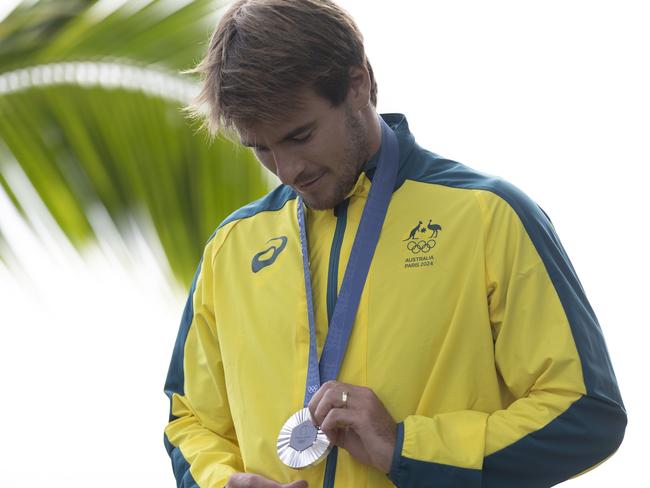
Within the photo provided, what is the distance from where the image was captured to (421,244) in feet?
4.88

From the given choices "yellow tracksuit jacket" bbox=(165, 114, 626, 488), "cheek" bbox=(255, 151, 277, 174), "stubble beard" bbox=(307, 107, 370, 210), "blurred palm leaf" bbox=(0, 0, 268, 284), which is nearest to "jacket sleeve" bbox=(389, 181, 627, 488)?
"yellow tracksuit jacket" bbox=(165, 114, 626, 488)

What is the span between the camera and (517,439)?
1366 millimetres

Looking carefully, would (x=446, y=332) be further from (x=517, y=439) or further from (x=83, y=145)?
(x=83, y=145)

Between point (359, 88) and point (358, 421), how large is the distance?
0.52 m

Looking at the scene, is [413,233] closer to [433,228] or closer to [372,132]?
[433,228]

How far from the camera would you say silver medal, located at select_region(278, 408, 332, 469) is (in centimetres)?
139

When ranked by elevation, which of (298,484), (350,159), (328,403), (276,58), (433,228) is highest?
(276,58)

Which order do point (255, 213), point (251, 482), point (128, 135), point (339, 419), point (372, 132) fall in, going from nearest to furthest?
point (339, 419), point (251, 482), point (372, 132), point (255, 213), point (128, 135)

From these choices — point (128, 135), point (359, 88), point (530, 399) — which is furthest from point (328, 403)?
point (128, 135)

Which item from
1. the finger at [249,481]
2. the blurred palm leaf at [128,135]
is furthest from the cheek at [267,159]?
the blurred palm leaf at [128,135]

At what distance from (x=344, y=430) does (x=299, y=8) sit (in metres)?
0.63

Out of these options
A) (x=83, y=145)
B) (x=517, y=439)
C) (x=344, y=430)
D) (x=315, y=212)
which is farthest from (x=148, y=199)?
(x=517, y=439)

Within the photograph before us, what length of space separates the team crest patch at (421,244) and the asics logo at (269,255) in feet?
0.74

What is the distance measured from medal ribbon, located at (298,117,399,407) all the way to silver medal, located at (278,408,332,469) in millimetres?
45
